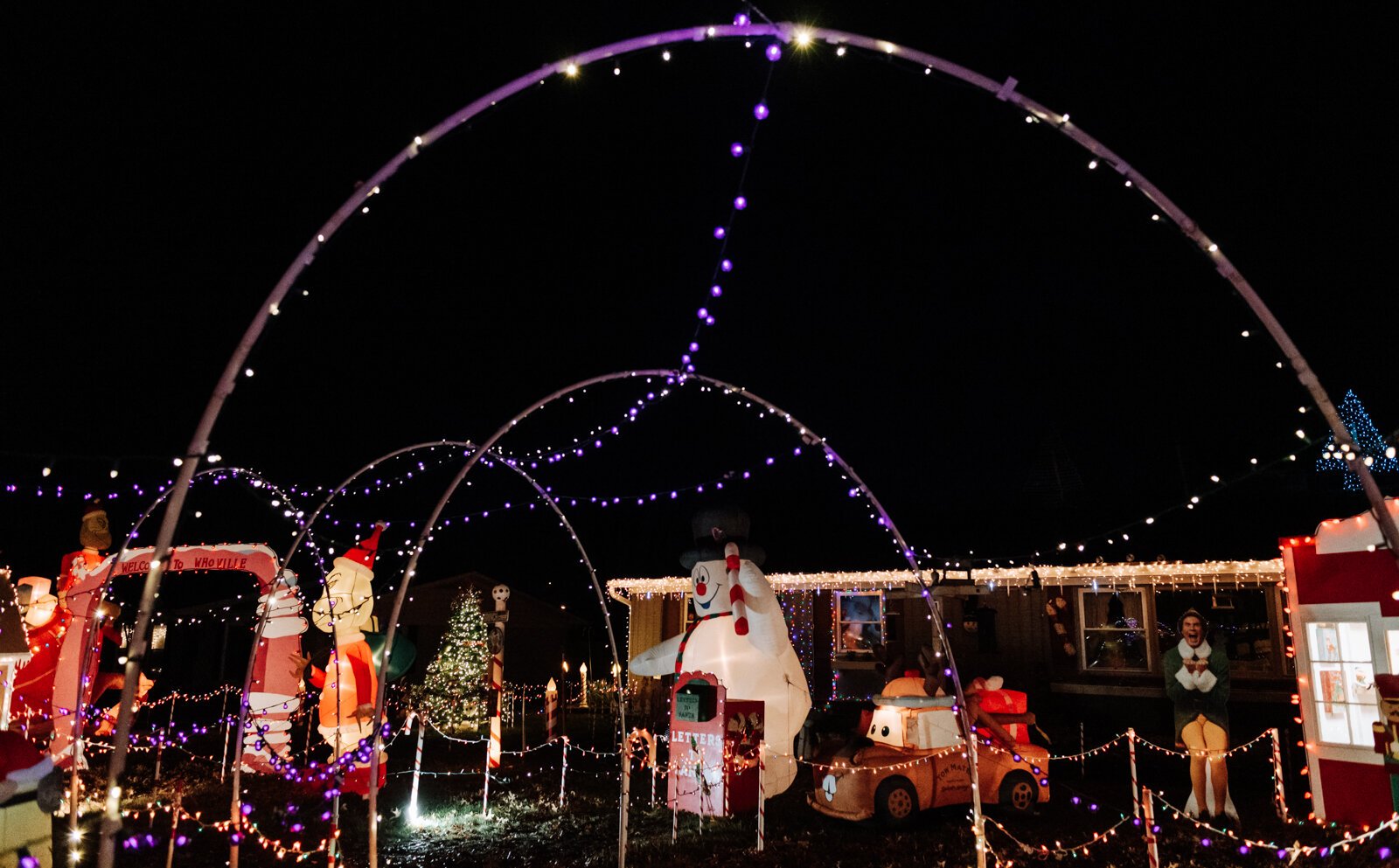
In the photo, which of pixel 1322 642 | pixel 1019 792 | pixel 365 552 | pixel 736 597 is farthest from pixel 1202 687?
pixel 365 552

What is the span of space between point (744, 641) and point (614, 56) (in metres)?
7.10

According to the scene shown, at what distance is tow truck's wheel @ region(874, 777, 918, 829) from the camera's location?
29.8ft

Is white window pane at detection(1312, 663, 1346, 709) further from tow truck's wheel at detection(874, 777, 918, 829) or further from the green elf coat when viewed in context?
tow truck's wheel at detection(874, 777, 918, 829)

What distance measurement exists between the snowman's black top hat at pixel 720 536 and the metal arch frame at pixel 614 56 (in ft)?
21.9

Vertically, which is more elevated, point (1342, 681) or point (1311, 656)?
point (1311, 656)

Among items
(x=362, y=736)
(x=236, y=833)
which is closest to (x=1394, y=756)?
(x=236, y=833)

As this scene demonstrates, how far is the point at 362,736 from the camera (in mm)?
11367

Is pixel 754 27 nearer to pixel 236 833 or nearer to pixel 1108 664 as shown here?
pixel 236 833

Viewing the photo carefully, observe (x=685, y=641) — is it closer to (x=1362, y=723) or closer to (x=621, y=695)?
(x=621, y=695)

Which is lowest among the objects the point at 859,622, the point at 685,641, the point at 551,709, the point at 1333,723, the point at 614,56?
the point at 551,709

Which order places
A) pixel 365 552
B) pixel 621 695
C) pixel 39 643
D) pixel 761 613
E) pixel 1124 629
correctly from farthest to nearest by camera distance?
pixel 1124 629 < pixel 39 643 < pixel 365 552 < pixel 761 613 < pixel 621 695

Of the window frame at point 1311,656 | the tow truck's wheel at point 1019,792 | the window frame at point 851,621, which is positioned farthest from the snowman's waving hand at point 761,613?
the window frame at point 851,621

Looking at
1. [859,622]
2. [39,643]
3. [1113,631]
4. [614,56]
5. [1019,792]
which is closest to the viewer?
[614,56]

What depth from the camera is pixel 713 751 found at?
952 centimetres
